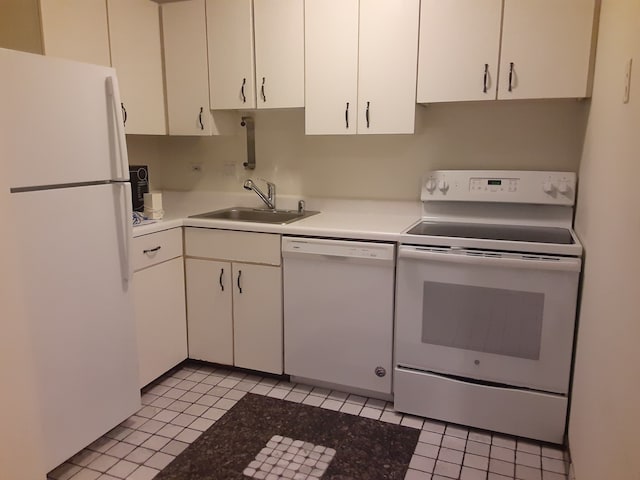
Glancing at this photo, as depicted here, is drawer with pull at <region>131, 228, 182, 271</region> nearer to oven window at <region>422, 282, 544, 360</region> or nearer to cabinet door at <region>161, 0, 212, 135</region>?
cabinet door at <region>161, 0, 212, 135</region>

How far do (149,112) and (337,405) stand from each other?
2.01m

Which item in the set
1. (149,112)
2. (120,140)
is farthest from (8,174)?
(149,112)

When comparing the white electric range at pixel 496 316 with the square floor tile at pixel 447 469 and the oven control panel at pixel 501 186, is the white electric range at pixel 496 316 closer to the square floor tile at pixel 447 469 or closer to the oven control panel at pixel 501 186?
the oven control panel at pixel 501 186

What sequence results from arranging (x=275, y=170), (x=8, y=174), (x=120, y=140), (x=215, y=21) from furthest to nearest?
(x=275, y=170), (x=215, y=21), (x=120, y=140), (x=8, y=174)

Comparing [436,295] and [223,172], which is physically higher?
[223,172]

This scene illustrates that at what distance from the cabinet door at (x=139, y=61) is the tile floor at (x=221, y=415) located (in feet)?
5.06

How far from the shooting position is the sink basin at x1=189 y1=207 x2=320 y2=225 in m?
3.02

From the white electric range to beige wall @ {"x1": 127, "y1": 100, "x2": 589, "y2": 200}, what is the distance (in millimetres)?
203

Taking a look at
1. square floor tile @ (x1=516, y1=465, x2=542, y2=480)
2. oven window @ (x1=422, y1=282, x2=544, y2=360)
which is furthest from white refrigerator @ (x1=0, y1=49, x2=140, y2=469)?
square floor tile @ (x1=516, y1=465, x2=542, y2=480)

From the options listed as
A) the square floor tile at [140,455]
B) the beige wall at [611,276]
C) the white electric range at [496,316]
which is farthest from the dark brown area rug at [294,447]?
the beige wall at [611,276]

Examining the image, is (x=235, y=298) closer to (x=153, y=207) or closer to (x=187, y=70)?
(x=153, y=207)

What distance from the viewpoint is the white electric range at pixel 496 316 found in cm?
209

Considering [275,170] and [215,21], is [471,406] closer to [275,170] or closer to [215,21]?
[275,170]

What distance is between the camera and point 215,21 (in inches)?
111
